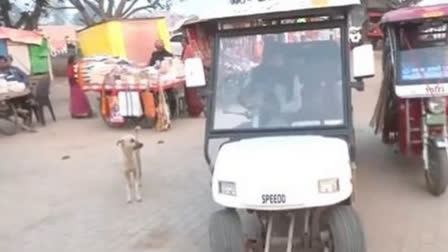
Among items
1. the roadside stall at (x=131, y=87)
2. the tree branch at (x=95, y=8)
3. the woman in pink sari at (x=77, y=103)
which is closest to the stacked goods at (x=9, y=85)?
the roadside stall at (x=131, y=87)

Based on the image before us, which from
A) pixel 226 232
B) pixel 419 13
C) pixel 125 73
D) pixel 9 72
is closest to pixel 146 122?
pixel 125 73

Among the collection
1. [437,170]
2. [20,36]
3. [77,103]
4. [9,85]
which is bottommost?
[77,103]

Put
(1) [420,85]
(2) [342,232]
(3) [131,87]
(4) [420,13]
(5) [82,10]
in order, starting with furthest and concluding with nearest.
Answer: (5) [82,10] < (3) [131,87] < (4) [420,13] < (1) [420,85] < (2) [342,232]

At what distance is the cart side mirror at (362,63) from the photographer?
5.88 m

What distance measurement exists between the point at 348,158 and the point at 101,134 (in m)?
9.75

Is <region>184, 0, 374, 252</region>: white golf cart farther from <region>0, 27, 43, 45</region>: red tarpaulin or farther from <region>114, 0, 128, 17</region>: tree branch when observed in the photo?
<region>114, 0, 128, 17</region>: tree branch

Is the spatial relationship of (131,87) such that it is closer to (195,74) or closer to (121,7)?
(195,74)

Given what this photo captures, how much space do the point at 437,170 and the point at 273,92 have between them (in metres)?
2.45

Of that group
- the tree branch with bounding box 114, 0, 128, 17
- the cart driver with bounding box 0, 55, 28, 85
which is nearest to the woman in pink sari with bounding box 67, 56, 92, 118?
the cart driver with bounding box 0, 55, 28, 85

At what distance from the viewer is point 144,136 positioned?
44.4 feet

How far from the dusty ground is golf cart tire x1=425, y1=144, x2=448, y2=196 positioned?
0.14 meters

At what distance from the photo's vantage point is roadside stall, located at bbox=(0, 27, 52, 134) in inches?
592

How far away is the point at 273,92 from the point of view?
590 cm

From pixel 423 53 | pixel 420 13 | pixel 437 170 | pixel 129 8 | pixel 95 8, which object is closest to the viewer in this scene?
pixel 437 170
